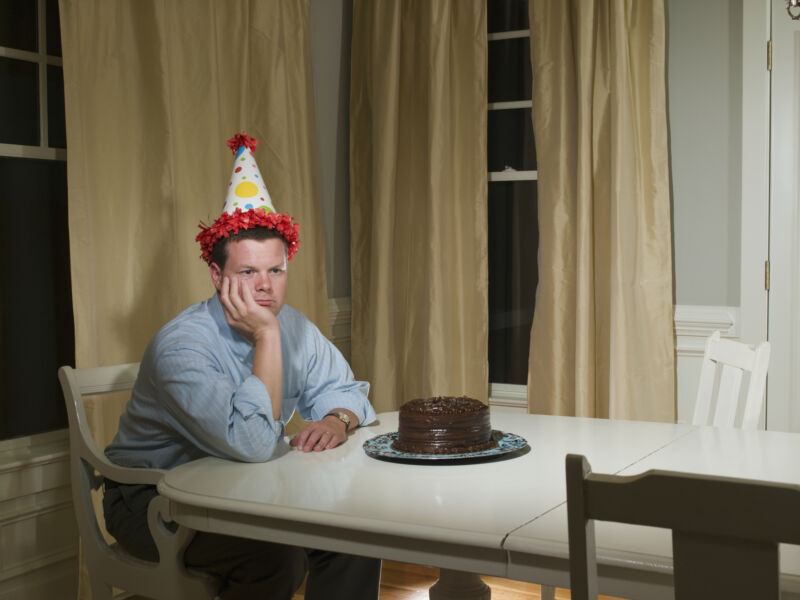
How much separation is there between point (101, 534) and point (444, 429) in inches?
32.1

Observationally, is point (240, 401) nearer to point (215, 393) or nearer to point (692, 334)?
point (215, 393)

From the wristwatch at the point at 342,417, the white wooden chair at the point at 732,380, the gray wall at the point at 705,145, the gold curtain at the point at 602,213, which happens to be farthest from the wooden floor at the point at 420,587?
the gray wall at the point at 705,145

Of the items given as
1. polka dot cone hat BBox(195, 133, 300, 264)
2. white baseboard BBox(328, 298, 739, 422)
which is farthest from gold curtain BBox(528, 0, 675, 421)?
polka dot cone hat BBox(195, 133, 300, 264)

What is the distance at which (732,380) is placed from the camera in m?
2.21

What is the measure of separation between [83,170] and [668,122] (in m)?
2.02

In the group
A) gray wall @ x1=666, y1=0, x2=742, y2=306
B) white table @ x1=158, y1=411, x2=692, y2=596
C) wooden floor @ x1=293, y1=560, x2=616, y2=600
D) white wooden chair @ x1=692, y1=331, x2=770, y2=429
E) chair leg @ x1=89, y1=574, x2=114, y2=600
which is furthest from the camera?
gray wall @ x1=666, y1=0, x2=742, y2=306

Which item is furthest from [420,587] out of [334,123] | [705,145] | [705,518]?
[705,518]

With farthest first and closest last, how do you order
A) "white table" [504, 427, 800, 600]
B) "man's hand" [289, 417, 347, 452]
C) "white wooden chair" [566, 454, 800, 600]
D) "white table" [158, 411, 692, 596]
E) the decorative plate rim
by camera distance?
"man's hand" [289, 417, 347, 452] < the decorative plate rim < "white table" [158, 411, 692, 596] < "white table" [504, 427, 800, 600] < "white wooden chair" [566, 454, 800, 600]

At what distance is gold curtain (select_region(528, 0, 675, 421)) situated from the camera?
10.3 feet

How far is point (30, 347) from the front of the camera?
2605 mm

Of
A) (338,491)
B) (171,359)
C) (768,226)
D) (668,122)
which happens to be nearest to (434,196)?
(668,122)

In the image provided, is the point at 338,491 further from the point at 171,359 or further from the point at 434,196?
the point at 434,196

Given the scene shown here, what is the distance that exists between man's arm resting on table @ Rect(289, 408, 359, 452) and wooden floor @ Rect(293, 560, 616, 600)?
1.08m

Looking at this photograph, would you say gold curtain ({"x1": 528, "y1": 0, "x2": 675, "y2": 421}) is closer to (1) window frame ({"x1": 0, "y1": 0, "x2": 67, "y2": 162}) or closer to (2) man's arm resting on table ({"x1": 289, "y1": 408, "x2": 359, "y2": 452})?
(2) man's arm resting on table ({"x1": 289, "y1": 408, "x2": 359, "y2": 452})
